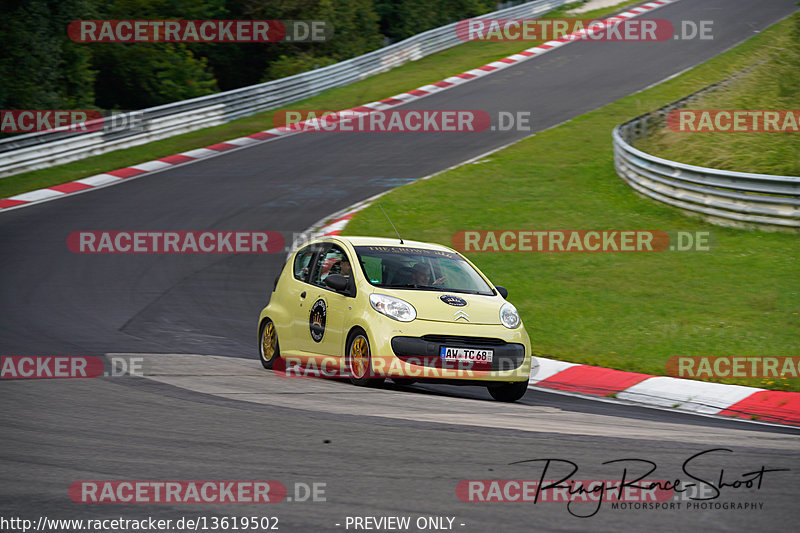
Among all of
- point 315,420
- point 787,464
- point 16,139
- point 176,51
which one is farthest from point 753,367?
point 176,51

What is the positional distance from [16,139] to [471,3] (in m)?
25.7

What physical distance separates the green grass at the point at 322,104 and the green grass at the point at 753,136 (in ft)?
36.0

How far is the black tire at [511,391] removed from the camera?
8664 millimetres

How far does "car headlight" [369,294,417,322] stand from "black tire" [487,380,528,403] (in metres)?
1.05

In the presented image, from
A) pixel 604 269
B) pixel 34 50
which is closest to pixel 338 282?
pixel 604 269

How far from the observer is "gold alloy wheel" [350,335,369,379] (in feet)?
27.9

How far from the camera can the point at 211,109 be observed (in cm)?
2719

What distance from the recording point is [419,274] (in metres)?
9.29

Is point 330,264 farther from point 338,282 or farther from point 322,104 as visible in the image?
point 322,104

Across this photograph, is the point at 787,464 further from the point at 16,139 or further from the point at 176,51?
the point at 176,51

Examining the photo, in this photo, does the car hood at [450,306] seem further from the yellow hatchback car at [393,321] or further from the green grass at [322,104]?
the green grass at [322,104]

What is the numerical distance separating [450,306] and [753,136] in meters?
12.0

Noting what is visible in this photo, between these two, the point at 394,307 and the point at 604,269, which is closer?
the point at 394,307

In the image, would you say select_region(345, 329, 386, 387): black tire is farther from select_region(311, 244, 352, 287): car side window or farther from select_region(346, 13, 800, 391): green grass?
select_region(346, 13, 800, 391): green grass
